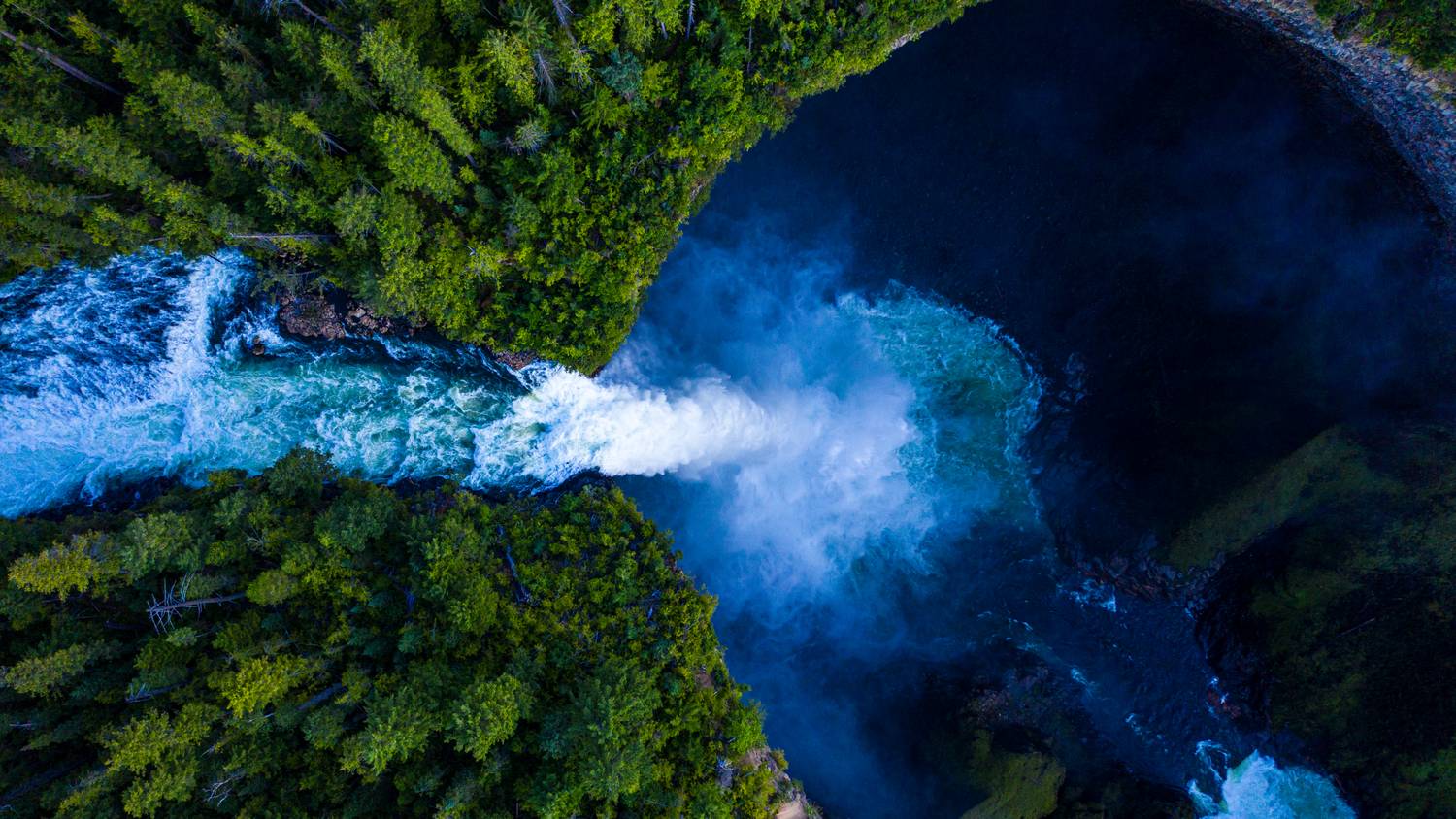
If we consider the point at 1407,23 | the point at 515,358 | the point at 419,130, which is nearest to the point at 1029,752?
the point at 515,358

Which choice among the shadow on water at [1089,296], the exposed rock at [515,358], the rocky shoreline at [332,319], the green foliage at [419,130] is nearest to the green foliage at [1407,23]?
the shadow on water at [1089,296]

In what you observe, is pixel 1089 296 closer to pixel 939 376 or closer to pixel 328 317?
pixel 939 376

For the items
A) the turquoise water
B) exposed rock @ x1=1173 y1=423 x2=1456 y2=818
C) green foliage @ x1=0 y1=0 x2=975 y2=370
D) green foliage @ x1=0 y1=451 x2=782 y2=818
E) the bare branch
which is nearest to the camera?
green foliage @ x1=0 y1=451 x2=782 y2=818

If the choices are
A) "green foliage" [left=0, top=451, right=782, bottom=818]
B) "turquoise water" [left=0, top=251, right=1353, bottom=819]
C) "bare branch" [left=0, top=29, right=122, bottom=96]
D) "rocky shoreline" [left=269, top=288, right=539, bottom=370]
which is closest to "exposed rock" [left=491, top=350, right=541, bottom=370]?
"rocky shoreline" [left=269, top=288, right=539, bottom=370]

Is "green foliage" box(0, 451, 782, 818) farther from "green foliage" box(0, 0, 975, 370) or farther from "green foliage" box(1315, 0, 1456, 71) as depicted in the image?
"green foliage" box(1315, 0, 1456, 71)

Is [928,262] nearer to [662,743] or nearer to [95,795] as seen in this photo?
[662,743]

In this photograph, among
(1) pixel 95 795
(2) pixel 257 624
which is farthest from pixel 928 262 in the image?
(1) pixel 95 795

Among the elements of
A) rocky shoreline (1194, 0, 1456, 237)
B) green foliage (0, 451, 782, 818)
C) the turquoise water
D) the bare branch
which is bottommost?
green foliage (0, 451, 782, 818)
